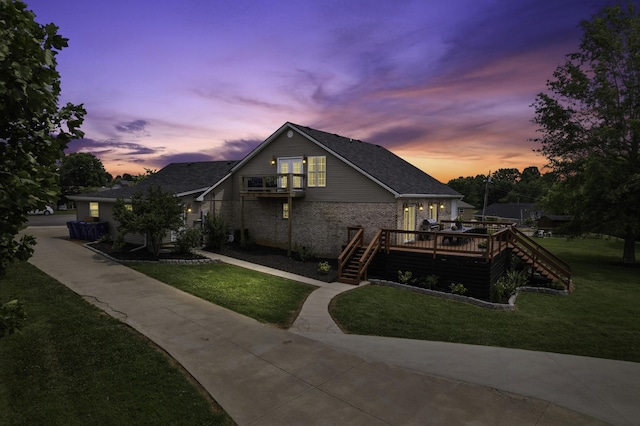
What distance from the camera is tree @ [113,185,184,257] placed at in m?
→ 16.6

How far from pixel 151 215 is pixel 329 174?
10070mm

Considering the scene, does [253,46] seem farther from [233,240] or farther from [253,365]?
[253,365]

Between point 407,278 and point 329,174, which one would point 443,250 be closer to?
point 407,278

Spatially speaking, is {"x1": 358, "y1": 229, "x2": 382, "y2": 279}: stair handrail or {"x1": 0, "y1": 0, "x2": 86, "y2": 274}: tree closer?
{"x1": 0, "y1": 0, "x2": 86, "y2": 274}: tree

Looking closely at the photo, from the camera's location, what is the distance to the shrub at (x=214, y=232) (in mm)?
21016

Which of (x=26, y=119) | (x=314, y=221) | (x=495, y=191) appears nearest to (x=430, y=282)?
(x=314, y=221)

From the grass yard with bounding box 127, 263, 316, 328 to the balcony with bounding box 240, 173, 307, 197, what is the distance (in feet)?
18.7

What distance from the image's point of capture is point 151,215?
16.7 meters

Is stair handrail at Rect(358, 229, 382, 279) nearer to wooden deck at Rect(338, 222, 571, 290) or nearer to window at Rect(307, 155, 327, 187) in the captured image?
wooden deck at Rect(338, 222, 571, 290)

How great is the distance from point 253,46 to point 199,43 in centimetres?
317

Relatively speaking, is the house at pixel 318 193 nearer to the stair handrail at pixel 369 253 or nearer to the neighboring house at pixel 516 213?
the stair handrail at pixel 369 253

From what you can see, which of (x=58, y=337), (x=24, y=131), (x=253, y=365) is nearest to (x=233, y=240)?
(x=58, y=337)

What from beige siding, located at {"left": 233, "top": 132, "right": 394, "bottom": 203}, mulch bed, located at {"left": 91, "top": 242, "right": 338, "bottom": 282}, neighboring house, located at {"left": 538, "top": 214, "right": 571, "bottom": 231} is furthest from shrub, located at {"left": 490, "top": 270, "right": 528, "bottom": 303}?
neighboring house, located at {"left": 538, "top": 214, "right": 571, "bottom": 231}

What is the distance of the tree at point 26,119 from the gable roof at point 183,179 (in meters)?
18.3
